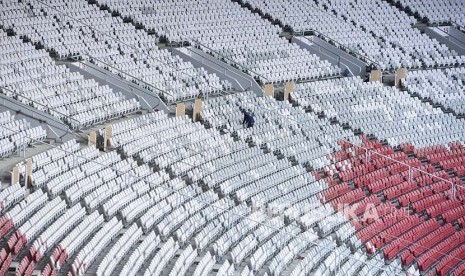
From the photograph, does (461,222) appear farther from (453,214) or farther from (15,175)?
(15,175)

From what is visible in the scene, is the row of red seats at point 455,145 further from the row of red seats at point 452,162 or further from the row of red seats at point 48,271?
the row of red seats at point 48,271

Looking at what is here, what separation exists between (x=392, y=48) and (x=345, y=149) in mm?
7482

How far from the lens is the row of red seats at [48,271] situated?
15.9 m

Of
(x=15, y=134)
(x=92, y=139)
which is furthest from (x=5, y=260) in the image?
(x=92, y=139)

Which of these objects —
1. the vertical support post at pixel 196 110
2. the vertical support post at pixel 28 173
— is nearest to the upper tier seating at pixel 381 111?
the vertical support post at pixel 196 110

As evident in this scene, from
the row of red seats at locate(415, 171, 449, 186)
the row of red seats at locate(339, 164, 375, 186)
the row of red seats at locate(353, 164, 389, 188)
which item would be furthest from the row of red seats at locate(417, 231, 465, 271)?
the row of red seats at locate(339, 164, 375, 186)

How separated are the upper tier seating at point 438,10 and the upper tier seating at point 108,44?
9596 mm

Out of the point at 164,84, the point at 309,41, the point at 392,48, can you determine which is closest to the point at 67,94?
the point at 164,84

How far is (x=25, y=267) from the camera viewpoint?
15.9m

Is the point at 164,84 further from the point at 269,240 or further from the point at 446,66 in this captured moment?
the point at 446,66

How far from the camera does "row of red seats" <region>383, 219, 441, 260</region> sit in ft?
68.0

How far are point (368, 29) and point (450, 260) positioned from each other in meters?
12.3

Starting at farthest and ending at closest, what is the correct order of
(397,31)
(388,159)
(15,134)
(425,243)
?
(397,31)
(388,159)
(425,243)
(15,134)

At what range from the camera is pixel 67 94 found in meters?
23.0
